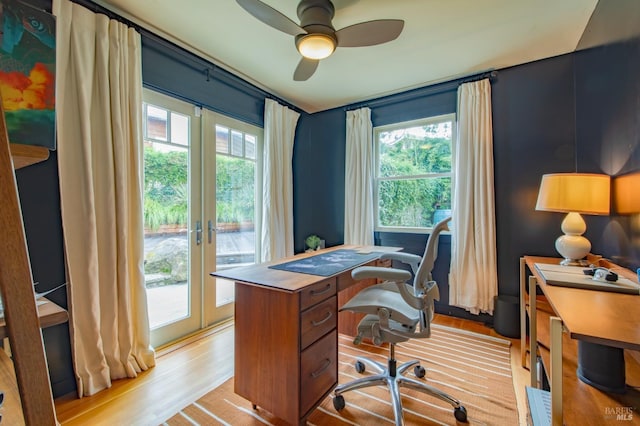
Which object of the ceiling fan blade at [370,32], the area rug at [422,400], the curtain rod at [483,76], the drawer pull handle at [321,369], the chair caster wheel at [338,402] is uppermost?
the curtain rod at [483,76]

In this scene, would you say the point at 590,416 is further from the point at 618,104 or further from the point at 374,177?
the point at 374,177

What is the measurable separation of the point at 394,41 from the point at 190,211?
2.29 metres

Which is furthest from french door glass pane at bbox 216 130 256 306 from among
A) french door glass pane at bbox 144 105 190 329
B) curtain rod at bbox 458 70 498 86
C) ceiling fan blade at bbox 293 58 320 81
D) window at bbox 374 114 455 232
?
curtain rod at bbox 458 70 498 86

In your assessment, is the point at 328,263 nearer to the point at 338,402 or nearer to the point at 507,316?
the point at 338,402

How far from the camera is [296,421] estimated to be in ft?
4.64

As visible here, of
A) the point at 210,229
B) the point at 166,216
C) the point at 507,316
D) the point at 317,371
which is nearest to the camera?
the point at 317,371

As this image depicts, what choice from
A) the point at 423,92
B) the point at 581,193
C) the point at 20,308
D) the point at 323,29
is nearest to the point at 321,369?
the point at 20,308

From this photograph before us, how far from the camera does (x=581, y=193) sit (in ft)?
5.75

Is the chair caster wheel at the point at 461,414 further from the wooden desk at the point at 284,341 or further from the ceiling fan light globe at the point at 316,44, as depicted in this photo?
the ceiling fan light globe at the point at 316,44

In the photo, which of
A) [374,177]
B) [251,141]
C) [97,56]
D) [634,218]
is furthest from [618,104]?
[97,56]

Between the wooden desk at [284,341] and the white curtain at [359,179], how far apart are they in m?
1.77

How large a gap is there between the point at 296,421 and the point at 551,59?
11.5 feet

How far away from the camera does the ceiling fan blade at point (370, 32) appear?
1.70 meters

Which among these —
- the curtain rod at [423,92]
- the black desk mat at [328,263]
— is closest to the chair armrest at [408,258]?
the black desk mat at [328,263]
